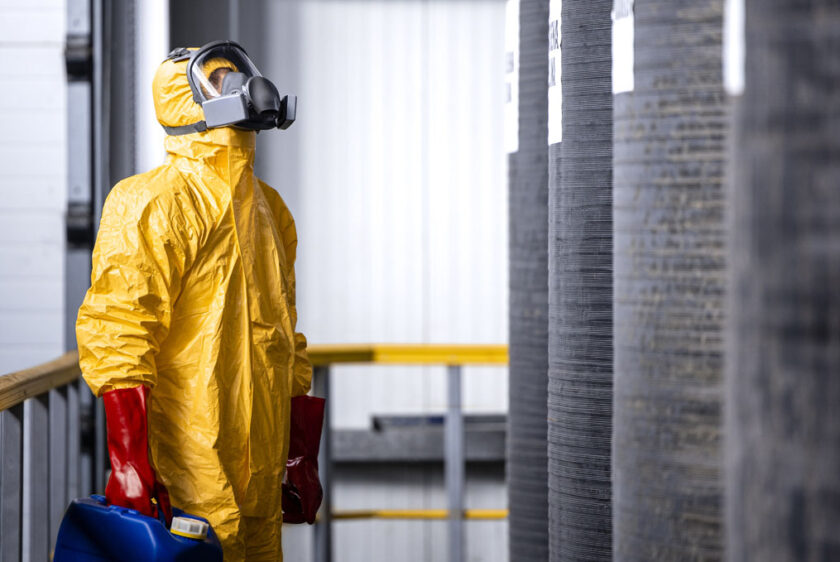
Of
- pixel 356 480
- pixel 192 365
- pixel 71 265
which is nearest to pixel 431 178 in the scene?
pixel 356 480

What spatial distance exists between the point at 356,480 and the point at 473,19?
264cm

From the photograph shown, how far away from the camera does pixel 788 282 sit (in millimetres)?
729

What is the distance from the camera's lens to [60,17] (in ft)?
11.2

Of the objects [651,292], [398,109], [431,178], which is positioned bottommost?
[651,292]

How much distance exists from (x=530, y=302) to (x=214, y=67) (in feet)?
3.12

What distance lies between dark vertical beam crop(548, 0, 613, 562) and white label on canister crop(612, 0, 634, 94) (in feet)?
1.41

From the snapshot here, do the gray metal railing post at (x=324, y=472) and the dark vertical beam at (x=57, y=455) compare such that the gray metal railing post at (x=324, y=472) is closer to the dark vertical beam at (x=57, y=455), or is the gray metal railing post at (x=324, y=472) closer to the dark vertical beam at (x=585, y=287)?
the dark vertical beam at (x=57, y=455)

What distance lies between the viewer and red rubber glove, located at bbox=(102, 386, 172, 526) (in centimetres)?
187

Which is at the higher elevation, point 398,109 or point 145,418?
point 398,109

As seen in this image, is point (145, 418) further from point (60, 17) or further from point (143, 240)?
point (60, 17)

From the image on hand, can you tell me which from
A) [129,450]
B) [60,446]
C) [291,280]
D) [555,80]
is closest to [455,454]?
[291,280]

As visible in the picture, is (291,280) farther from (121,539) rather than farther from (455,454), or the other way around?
(455,454)

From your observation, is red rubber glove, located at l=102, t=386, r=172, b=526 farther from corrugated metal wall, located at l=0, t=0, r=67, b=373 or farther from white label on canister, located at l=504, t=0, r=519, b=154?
corrugated metal wall, located at l=0, t=0, r=67, b=373

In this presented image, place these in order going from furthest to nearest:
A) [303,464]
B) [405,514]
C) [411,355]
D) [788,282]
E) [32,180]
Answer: [405,514] → [411,355] → [32,180] → [303,464] → [788,282]
